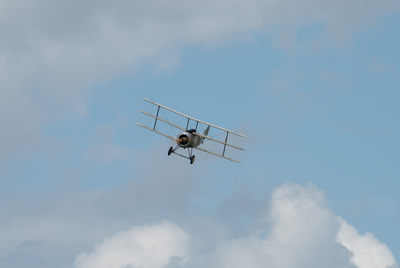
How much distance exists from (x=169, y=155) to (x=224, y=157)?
793 cm

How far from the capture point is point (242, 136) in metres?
101

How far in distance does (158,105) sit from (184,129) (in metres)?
7.94

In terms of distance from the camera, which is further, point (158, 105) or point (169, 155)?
point (158, 105)

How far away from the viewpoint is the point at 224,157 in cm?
9931

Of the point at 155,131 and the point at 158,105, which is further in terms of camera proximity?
the point at 158,105

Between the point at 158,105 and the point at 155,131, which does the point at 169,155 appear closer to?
the point at 155,131

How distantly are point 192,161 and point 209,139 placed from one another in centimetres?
381

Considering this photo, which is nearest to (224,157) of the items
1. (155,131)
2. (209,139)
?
(209,139)

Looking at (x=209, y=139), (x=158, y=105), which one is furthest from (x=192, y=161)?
(x=158, y=105)

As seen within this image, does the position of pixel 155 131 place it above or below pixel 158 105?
below

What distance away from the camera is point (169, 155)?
315 ft

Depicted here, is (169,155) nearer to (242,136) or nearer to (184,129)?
(184,129)

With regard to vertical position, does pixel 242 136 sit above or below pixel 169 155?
above

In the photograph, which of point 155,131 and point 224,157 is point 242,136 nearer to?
point 224,157
